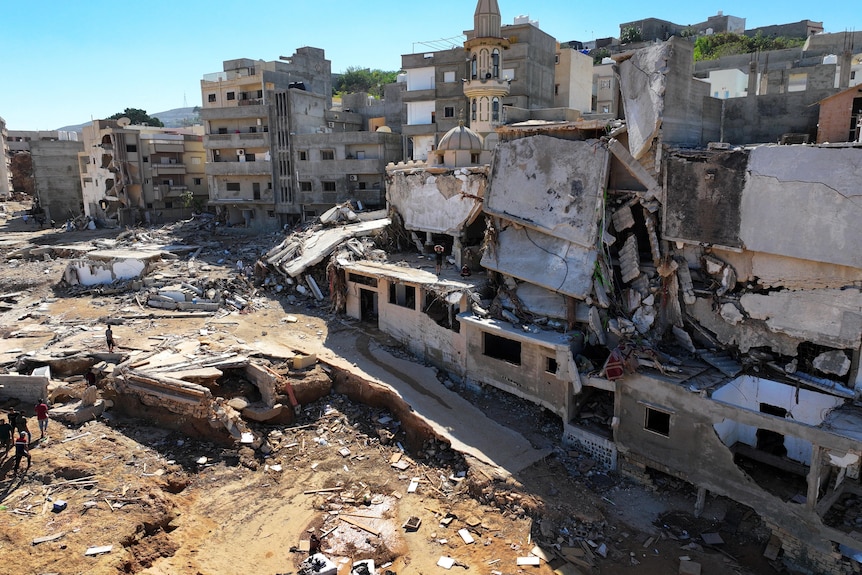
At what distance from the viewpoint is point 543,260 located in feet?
61.8

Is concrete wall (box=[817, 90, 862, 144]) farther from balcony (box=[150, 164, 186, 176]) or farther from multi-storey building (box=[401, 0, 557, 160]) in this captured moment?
balcony (box=[150, 164, 186, 176])

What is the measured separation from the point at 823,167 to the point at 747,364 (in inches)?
204

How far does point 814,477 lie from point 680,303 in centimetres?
540

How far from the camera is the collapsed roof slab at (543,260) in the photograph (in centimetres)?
1761

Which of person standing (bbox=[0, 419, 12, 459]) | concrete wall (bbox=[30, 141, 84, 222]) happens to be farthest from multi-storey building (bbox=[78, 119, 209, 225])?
person standing (bbox=[0, 419, 12, 459])

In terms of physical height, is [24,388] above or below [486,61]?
below

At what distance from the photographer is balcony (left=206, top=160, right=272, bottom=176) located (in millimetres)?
41625

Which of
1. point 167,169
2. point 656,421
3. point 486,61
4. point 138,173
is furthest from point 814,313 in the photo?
point 138,173

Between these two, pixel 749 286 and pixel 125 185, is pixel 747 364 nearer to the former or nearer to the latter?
pixel 749 286

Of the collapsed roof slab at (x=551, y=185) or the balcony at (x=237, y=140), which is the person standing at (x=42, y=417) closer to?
the collapsed roof slab at (x=551, y=185)

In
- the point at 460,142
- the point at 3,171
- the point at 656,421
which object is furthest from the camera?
the point at 3,171

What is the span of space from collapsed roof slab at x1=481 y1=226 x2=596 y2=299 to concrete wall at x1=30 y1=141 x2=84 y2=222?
4598 centimetres

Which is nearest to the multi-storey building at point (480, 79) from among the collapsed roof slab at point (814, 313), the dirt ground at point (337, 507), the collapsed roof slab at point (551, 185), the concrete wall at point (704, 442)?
the collapsed roof slab at point (551, 185)

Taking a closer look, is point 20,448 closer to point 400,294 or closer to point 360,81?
point 400,294
